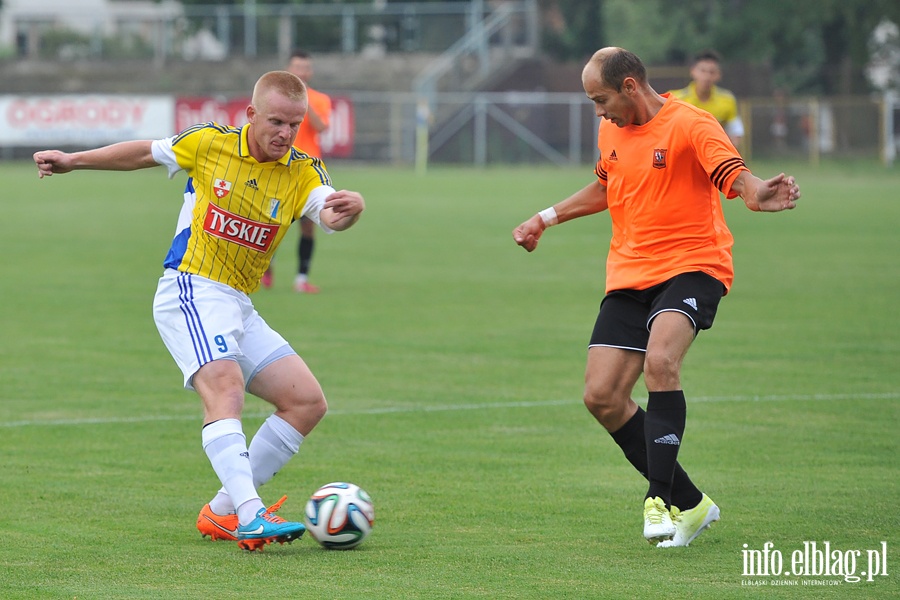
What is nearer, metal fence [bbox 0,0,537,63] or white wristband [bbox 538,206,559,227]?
white wristband [bbox 538,206,559,227]

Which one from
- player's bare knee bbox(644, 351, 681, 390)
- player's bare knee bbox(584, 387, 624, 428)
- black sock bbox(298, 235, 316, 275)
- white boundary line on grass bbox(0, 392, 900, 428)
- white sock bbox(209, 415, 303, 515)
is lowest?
black sock bbox(298, 235, 316, 275)

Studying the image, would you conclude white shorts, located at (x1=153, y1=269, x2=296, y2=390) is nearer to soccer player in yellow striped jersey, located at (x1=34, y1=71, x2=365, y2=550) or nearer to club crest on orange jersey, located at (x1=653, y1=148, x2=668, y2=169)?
soccer player in yellow striped jersey, located at (x1=34, y1=71, x2=365, y2=550)

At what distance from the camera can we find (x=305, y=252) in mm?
16078

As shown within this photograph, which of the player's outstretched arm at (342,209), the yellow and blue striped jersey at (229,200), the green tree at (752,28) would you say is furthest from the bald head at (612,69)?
the green tree at (752,28)

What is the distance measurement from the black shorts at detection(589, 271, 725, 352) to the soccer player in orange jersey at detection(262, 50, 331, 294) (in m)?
9.17

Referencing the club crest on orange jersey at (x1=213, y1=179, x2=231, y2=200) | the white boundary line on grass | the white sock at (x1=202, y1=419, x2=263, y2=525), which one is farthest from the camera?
the white boundary line on grass

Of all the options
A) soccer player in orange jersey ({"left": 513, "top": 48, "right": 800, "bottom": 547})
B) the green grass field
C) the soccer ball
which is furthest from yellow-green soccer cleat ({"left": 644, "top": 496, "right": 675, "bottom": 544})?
the soccer ball

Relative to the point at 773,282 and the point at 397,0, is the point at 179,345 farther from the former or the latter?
the point at 397,0

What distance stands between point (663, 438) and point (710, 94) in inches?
426

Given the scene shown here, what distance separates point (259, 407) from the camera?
32.1 ft

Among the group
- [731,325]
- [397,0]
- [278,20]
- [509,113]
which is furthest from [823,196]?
[397,0]

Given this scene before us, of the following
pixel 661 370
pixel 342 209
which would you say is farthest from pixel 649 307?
pixel 342 209

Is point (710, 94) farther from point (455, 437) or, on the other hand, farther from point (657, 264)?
point (657, 264)

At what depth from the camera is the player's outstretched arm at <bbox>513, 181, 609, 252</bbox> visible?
6.98 m
